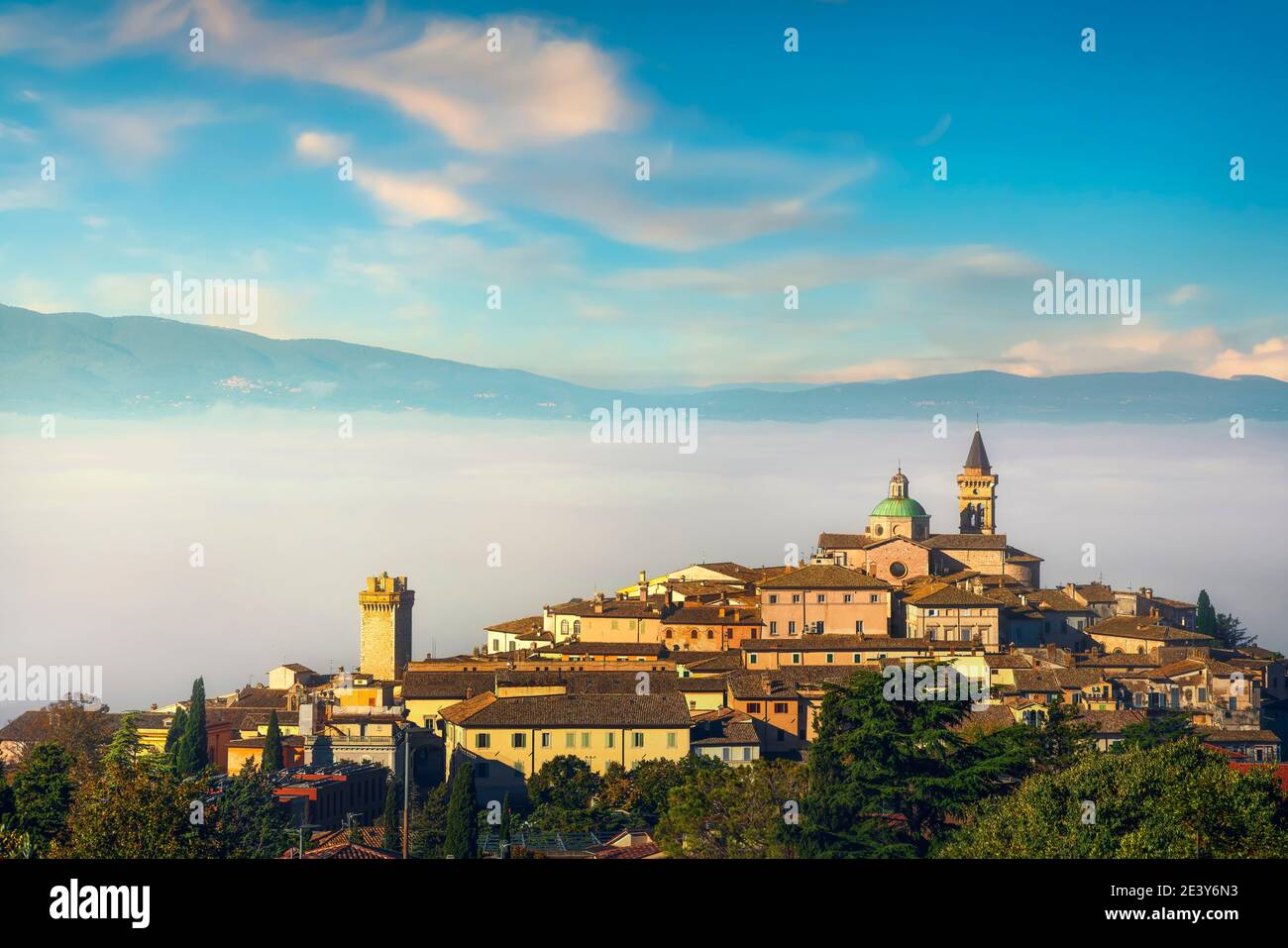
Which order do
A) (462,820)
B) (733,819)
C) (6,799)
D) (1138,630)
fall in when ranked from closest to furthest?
(733,819), (6,799), (462,820), (1138,630)

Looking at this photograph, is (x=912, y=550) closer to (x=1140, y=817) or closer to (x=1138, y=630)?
(x=1138, y=630)

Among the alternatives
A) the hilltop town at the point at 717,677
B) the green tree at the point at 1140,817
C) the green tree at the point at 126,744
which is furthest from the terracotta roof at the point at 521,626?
the green tree at the point at 1140,817

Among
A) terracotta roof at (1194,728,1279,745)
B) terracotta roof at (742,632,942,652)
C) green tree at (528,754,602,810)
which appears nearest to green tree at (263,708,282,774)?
green tree at (528,754,602,810)

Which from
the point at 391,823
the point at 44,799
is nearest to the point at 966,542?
the point at 391,823

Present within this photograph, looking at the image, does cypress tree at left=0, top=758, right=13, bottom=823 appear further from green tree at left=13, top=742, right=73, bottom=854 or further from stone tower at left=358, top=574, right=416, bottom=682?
stone tower at left=358, top=574, right=416, bottom=682

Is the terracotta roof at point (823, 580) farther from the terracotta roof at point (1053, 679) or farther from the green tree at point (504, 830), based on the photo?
the green tree at point (504, 830)

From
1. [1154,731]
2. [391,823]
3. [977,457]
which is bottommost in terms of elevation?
[391,823]
